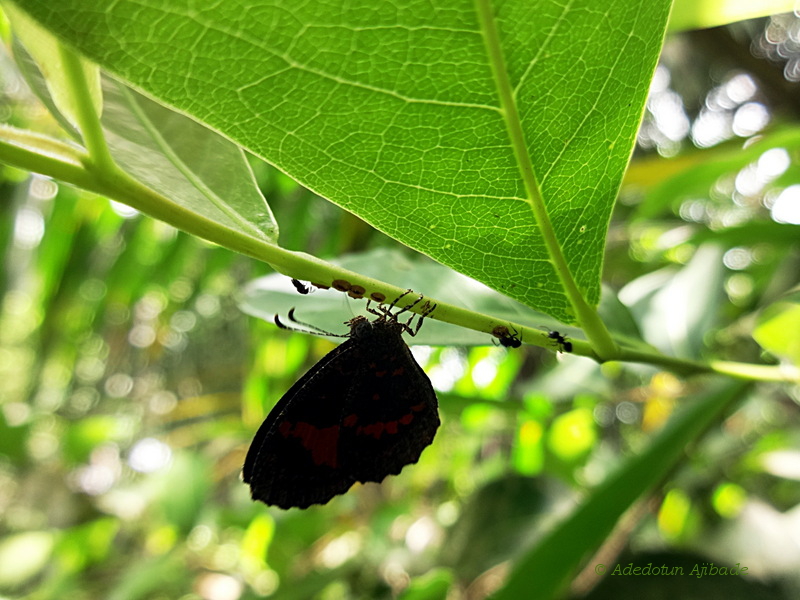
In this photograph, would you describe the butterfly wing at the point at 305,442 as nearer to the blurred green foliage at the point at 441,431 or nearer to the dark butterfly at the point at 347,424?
the dark butterfly at the point at 347,424

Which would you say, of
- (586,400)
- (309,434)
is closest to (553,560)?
(309,434)

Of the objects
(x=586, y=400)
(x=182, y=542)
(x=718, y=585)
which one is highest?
(x=718, y=585)

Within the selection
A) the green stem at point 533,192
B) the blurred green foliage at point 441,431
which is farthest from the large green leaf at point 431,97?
the blurred green foliage at point 441,431

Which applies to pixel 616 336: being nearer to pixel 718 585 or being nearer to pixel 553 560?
pixel 553 560

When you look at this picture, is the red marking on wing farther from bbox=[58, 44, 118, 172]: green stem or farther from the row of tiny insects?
bbox=[58, 44, 118, 172]: green stem

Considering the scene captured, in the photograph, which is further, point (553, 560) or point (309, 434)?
point (553, 560)
